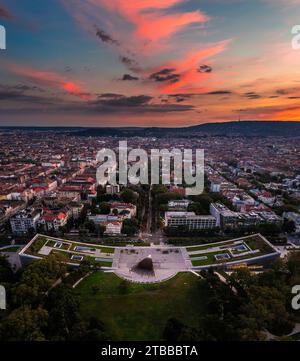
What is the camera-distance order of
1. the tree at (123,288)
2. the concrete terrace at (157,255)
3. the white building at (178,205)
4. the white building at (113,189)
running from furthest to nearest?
the white building at (113,189), the white building at (178,205), the concrete terrace at (157,255), the tree at (123,288)

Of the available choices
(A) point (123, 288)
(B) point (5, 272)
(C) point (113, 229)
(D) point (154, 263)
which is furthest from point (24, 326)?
(C) point (113, 229)

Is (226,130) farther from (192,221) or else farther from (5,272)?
(5,272)

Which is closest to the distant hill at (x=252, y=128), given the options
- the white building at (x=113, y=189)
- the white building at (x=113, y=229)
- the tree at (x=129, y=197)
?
the white building at (x=113, y=189)

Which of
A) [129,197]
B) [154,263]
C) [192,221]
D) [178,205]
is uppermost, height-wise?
[129,197]

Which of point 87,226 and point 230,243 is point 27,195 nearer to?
point 87,226

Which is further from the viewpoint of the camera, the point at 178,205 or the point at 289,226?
the point at 178,205

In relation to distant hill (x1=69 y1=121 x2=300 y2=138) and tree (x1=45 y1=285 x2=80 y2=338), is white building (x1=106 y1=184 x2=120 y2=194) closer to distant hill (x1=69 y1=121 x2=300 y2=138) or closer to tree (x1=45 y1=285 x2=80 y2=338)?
tree (x1=45 y1=285 x2=80 y2=338)

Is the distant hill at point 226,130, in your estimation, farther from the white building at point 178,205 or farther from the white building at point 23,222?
the white building at point 23,222
